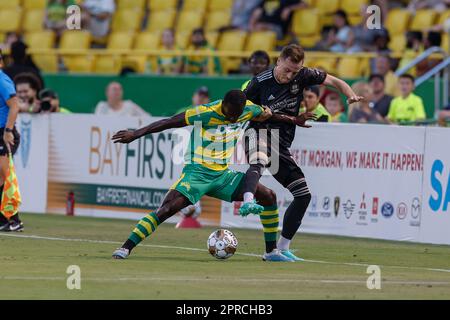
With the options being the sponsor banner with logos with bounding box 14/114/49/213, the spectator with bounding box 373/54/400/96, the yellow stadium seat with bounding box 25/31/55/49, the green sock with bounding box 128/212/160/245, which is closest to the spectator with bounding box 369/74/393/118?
the spectator with bounding box 373/54/400/96

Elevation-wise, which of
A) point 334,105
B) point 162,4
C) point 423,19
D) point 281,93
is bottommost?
point 281,93

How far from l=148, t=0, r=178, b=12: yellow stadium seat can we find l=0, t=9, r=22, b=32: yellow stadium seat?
3.48 m

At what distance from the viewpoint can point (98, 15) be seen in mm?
30172

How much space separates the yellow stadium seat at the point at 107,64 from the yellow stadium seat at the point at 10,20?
11.2 feet

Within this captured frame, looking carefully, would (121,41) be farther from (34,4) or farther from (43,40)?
(34,4)

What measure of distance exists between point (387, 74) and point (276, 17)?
14.8 ft

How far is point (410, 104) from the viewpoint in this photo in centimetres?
2119

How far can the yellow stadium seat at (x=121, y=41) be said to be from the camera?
2955cm

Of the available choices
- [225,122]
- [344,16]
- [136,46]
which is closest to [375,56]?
[344,16]

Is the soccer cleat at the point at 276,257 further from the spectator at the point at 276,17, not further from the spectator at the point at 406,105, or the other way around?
the spectator at the point at 276,17

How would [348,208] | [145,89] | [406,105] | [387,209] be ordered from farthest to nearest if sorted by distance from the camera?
[145,89] → [406,105] → [348,208] → [387,209]

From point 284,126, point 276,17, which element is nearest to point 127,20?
point 276,17

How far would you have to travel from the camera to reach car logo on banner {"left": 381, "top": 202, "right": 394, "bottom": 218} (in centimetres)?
Answer: 1792

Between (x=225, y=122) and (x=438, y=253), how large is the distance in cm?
372
